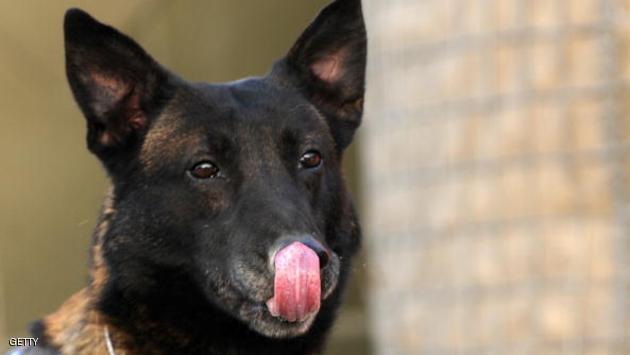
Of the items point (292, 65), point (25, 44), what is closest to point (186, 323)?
point (292, 65)

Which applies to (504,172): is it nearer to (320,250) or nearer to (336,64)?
(336,64)

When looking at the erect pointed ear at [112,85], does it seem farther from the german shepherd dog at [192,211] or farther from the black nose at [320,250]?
the black nose at [320,250]

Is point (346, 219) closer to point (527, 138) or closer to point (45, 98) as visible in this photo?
point (527, 138)

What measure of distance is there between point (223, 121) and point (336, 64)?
0.57 metres

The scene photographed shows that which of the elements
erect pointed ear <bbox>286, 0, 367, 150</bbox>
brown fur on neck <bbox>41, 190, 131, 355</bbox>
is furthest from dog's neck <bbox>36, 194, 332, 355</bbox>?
erect pointed ear <bbox>286, 0, 367, 150</bbox>

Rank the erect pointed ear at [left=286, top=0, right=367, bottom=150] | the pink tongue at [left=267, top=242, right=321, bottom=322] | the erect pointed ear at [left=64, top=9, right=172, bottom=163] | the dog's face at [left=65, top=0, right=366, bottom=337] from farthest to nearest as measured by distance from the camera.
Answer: the erect pointed ear at [left=286, top=0, right=367, bottom=150] → the erect pointed ear at [left=64, top=9, right=172, bottom=163] → the dog's face at [left=65, top=0, right=366, bottom=337] → the pink tongue at [left=267, top=242, right=321, bottom=322]

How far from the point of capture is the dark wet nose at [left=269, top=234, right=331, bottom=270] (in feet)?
11.7

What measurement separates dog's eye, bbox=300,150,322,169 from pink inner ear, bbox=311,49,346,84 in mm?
401

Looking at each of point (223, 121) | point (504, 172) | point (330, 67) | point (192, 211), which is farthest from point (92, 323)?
point (504, 172)

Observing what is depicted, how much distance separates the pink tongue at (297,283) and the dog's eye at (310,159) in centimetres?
39

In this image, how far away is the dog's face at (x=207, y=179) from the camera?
3705 millimetres

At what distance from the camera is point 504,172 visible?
6.57 metres

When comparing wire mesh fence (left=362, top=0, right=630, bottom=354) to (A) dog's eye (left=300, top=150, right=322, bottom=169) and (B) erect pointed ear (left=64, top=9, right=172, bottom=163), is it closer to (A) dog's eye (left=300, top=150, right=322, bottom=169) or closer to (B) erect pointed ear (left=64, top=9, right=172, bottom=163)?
(A) dog's eye (left=300, top=150, right=322, bottom=169)

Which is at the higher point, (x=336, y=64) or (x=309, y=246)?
(x=336, y=64)
